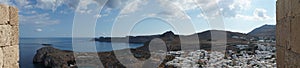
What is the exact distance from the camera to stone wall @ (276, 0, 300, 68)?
2.47 m

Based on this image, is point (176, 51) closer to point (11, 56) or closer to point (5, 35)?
point (11, 56)

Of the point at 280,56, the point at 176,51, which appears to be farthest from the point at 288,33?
the point at 176,51

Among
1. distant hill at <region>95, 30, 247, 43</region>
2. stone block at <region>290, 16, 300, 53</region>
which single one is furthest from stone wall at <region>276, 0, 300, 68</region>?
distant hill at <region>95, 30, 247, 43</region>

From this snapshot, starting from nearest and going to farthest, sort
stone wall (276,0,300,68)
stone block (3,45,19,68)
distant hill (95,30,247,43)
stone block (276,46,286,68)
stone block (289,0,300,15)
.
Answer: stone block (289,0,300,15), stone wall (276,0,300,68), stone block (276,46,286,68), stone block (3,45,19,68), distant hill (95,30,247,43)

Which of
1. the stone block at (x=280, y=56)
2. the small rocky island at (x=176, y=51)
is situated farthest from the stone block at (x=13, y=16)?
the small rocky island at (x=176, y=51)

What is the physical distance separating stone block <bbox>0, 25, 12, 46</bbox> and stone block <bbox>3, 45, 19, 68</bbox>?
8cm

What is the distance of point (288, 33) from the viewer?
2811 mm

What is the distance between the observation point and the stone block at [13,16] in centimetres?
362

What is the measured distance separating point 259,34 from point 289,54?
1421cm

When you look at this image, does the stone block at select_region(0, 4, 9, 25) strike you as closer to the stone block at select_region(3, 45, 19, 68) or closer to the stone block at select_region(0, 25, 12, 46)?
the stone block at select_region(0, 25, 12, 46)

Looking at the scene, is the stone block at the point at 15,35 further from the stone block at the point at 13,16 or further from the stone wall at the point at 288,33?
the stone wall at the point at 288,33

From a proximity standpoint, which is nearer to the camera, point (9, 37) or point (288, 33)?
point (288, 33)

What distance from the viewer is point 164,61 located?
9.20 m

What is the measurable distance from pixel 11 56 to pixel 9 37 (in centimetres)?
26
